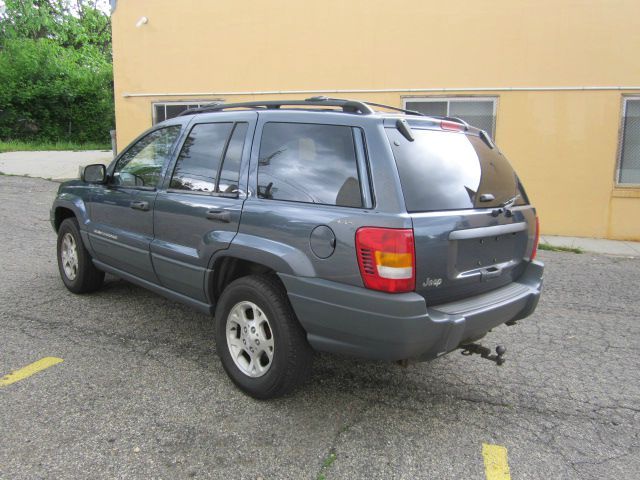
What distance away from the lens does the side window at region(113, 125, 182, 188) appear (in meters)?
4.24

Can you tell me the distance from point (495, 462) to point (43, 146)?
22279mm

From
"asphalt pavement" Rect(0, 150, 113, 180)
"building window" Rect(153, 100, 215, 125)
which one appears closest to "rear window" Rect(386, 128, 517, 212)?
"building window" Rect(153, 100, 215, 125)

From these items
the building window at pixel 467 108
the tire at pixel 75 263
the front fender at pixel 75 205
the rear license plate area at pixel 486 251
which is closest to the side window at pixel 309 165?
the rear license plate area at pixel 486 251

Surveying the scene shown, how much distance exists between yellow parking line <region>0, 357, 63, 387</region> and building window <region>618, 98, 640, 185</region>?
9.10 m

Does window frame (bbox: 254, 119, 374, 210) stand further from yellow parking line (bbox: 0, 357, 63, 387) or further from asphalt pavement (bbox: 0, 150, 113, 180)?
asphalt pavement (bbox: 0, 150, 113, 180)

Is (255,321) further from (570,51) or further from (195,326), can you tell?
(570,51)

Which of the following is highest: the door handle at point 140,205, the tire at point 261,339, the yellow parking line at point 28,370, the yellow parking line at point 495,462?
the door handle at point 140,205

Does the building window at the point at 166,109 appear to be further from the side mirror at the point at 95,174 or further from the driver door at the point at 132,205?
the driver door at the point at 132,205

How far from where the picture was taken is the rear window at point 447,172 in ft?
9.71

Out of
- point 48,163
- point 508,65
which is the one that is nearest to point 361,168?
point 508,65

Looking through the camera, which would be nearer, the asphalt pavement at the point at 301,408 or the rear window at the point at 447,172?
the asphalt pavement at the point at 301,408

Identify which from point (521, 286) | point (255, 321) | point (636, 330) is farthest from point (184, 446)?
point (636, 330)

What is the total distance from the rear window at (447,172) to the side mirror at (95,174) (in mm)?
2931

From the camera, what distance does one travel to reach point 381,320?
2.77m
